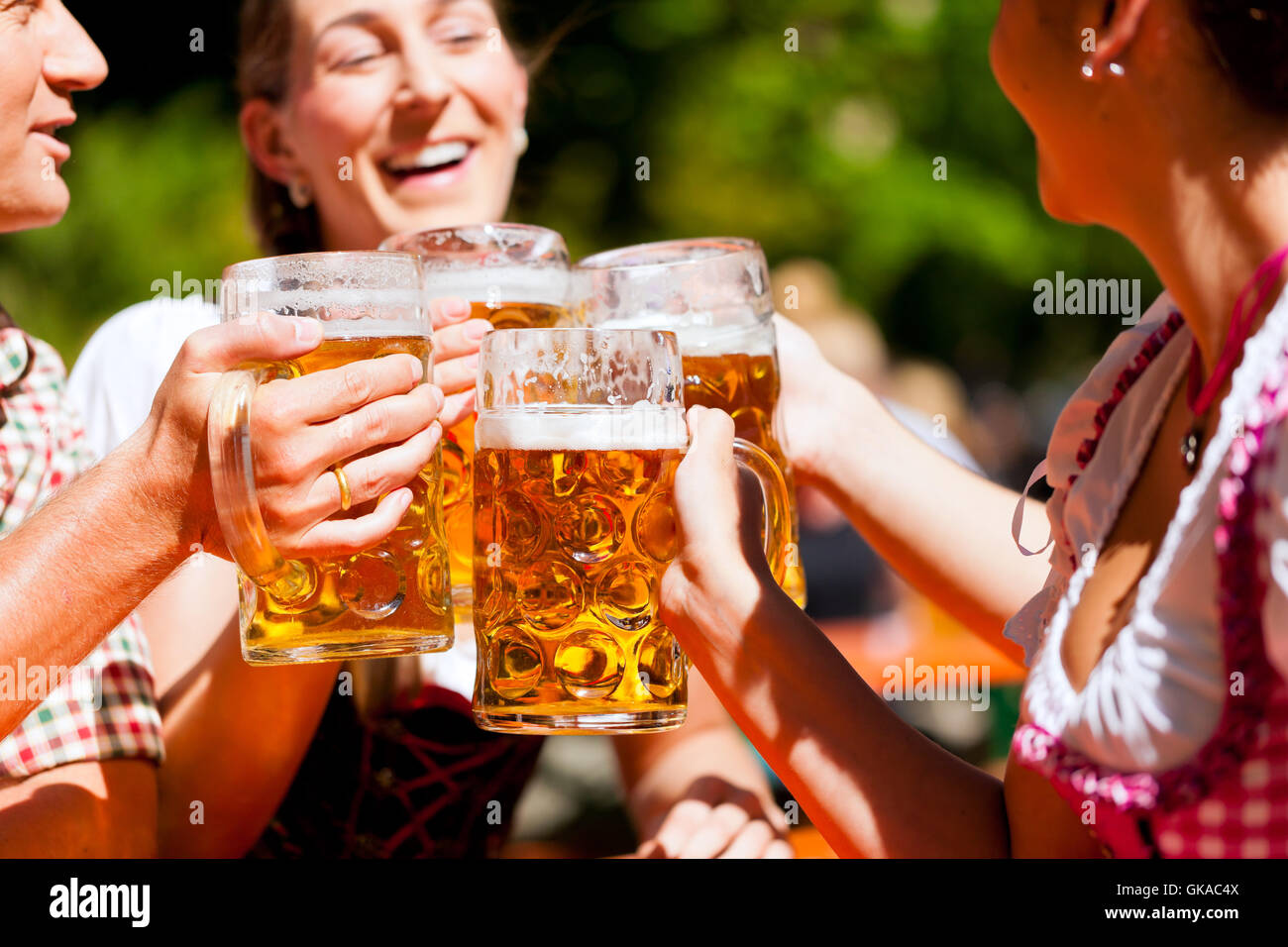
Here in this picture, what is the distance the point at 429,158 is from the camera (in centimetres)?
197

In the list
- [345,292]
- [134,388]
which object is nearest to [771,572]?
[345,292]

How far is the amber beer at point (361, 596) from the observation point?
124cm

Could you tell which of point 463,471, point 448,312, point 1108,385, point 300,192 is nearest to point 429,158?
point 300,192

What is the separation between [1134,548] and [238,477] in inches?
32.6

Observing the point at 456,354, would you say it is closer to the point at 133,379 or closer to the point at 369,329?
the point at 369,329

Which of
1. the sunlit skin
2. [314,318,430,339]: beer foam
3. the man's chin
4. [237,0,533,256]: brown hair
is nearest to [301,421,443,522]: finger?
[314,318,430,339]: beer foam

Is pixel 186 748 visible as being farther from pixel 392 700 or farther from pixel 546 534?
pixel 546 534

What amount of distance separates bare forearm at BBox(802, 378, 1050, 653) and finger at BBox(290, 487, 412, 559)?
2.84 feet

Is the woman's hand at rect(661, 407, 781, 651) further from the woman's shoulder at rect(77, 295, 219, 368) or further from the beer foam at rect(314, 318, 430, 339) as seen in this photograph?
the woman's shoulder at rect(77, 295, 219, 368)

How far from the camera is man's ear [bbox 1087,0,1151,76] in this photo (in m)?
1.06

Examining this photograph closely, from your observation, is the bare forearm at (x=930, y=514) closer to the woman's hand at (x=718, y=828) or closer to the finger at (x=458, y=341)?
the woman's hand at (x=718, y=828)

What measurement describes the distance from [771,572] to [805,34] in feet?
23.8

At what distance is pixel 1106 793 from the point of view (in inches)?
40.9

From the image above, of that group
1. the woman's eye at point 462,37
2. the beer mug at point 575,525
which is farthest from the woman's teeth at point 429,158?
the beer mug at point 575,525
